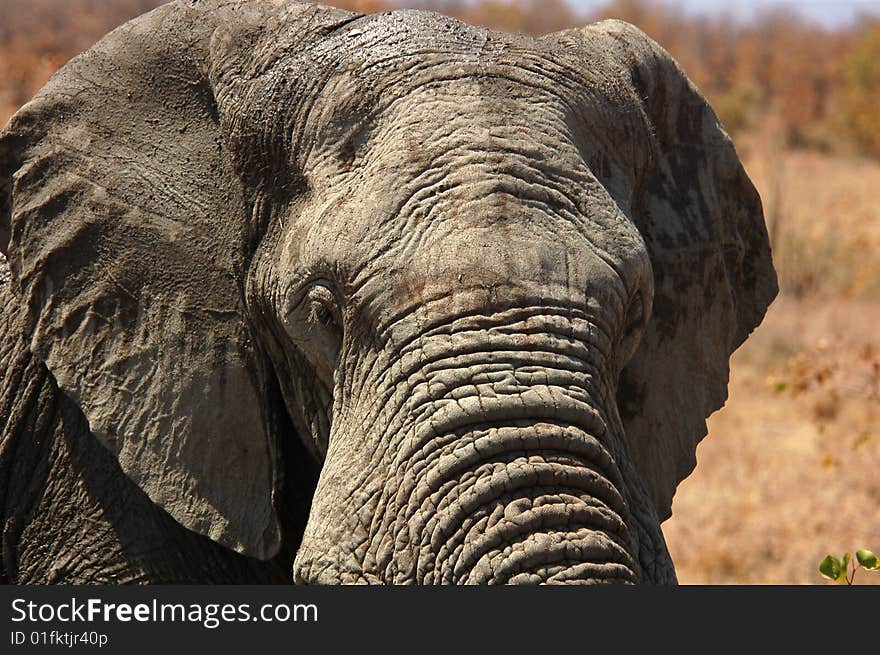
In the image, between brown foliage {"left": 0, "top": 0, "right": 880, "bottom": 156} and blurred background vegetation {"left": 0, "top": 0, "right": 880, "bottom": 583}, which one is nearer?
blurred background vegetation {"left": 0, "top": 0, "right": 880, "bottom": 583}

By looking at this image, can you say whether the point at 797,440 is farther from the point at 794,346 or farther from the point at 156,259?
the point at 156,259

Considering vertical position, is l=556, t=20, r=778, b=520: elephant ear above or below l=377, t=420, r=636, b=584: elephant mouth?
above

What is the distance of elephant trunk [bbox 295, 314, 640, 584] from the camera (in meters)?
2.67

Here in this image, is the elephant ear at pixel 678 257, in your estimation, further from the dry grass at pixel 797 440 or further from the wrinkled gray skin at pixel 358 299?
the dry grass at pixel 797 440

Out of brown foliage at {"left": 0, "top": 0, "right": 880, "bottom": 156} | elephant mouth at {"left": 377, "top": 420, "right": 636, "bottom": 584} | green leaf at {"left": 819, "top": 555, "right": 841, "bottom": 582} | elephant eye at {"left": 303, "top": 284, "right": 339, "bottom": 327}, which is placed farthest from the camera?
brown foliage at {"left": 0, "top": 0, "right": 880, "bottom": 156}

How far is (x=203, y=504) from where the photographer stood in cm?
338

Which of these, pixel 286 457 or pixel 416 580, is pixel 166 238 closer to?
pixel 286 457

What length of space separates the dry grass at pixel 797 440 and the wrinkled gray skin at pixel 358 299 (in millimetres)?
3197

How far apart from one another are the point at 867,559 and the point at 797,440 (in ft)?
19.5

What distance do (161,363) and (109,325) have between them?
159mm

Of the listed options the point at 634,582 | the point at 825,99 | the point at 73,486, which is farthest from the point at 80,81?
the point at 825,99

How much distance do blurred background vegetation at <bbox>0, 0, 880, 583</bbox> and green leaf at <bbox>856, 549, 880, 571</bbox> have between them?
2792 mm

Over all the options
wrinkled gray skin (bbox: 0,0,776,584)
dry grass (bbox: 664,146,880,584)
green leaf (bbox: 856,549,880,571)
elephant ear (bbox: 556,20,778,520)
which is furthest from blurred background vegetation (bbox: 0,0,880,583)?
wrinkled gray skin (bbox: 0,0,776,584)

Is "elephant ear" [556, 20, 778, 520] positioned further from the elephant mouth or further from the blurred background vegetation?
the blurred background vegetation
